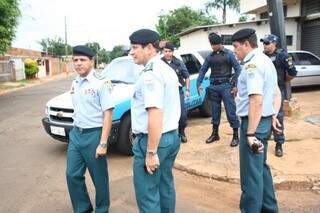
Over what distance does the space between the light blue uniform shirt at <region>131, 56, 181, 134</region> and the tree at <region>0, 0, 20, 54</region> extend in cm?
1583

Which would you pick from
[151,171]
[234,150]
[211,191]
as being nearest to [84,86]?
[151,171]

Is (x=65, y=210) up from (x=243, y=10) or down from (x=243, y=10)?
down

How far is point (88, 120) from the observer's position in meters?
4.04

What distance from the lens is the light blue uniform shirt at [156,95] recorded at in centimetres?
309

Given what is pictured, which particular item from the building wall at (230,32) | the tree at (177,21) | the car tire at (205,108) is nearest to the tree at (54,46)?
the tree at (177,21)

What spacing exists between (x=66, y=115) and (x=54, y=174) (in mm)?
993

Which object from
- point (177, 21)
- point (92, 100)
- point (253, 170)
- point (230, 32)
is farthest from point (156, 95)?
point (177, 21)

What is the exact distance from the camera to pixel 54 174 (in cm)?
604

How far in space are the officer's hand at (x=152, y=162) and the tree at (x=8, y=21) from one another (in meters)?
16.0

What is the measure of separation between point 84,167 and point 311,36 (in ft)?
55.4

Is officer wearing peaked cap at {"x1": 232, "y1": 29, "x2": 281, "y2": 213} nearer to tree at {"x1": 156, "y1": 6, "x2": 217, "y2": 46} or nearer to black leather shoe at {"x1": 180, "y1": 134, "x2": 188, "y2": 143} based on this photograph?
black leather shoe at {"x1": 180, "y1": 134, "x2": 188, "y2": 143}

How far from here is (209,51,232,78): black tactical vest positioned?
6914mm

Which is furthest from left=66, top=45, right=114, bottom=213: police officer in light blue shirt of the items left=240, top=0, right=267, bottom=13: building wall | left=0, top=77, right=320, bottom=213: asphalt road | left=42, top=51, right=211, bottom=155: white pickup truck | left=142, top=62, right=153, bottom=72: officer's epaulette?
left=240, top=0, right=267, bottom=13: building wall

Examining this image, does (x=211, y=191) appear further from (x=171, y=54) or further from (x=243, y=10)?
(x=243, y=10)
